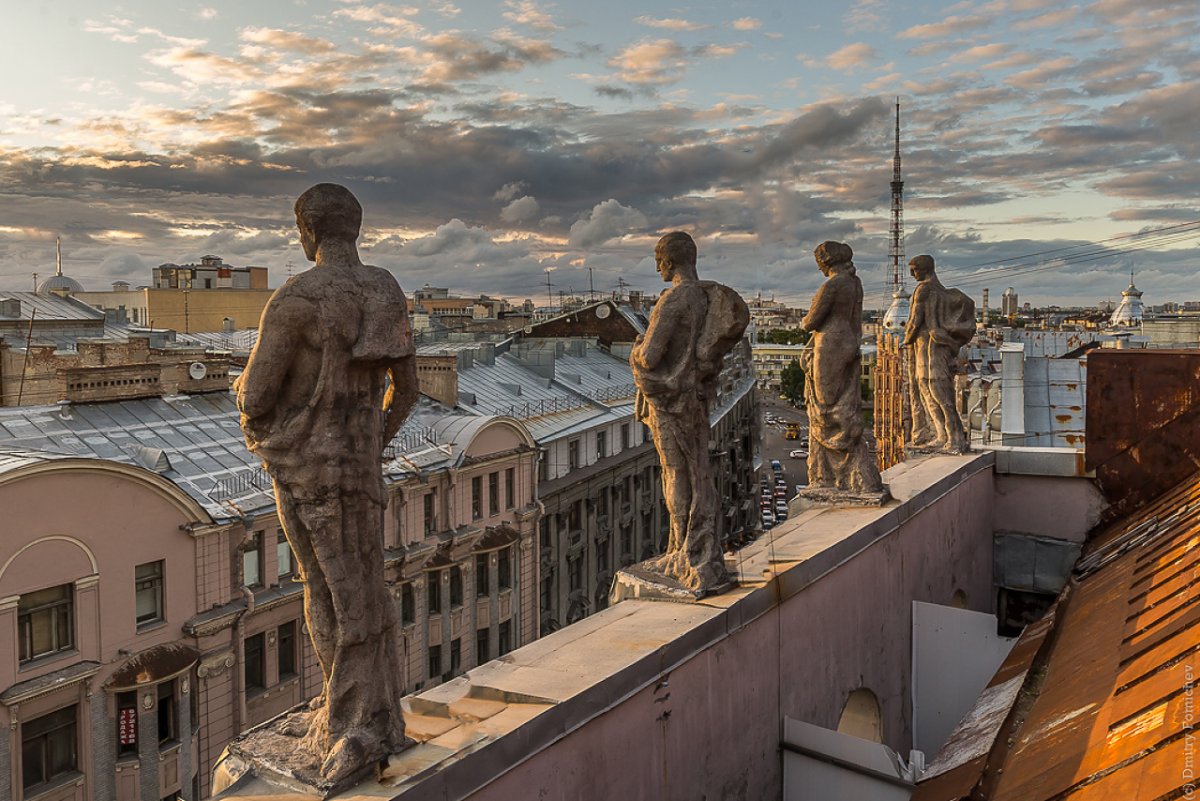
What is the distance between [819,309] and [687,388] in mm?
3302

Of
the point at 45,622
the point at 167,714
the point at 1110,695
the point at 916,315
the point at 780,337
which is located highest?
the point at 780,337

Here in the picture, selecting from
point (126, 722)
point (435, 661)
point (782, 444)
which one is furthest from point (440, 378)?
point (782, 444)

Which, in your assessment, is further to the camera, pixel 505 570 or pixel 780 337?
pixel 780 337

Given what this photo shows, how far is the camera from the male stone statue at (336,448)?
4137 mm

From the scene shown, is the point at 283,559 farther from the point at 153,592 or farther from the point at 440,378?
the point at 440,378

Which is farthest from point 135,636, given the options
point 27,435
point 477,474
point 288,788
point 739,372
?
point 739,372

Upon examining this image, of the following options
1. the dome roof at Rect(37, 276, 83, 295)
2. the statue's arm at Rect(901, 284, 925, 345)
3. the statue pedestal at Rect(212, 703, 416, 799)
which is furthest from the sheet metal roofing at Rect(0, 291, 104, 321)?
the statue pedestal at Rect(212, 703, 416, 799)

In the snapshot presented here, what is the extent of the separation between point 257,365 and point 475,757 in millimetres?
1923

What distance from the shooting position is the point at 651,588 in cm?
656

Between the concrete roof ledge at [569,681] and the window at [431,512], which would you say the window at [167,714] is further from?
the concrete roof ledge at [569,681]

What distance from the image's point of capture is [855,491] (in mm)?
9438

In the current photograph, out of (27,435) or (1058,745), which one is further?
(27,435)

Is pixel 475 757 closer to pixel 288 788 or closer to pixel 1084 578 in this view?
pixel 288 788

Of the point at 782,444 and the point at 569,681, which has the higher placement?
the point at 569,681
